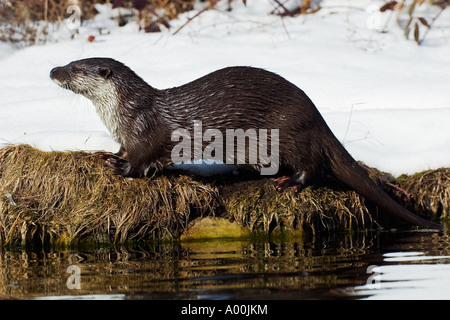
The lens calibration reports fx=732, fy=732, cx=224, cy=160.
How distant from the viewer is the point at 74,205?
13.0 ft

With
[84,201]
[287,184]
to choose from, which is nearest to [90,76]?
[84,201]

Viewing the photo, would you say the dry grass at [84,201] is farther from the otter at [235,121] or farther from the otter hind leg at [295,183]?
the otter hind leg at [295,183]

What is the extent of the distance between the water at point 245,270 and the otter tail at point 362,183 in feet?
0.33

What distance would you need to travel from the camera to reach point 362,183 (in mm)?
3986

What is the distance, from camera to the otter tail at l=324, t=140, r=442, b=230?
156 inches

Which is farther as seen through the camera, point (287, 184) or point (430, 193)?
point (430, 193)

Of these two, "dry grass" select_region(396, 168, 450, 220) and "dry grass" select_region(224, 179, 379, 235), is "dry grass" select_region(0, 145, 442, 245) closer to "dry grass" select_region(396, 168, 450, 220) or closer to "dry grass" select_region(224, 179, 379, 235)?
"dry grass" select_region(224, 179, 379, 235)

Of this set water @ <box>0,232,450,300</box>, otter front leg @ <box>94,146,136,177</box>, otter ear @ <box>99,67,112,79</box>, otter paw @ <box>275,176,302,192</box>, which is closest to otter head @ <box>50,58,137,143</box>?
otter ear @ <box>99,67,112,79</box>

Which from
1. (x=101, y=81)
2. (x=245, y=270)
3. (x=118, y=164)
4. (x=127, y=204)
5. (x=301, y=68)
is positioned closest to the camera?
(x=245, y=270)

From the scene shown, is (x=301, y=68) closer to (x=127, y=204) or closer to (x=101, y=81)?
(x=101, y=81)

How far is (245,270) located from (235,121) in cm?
116

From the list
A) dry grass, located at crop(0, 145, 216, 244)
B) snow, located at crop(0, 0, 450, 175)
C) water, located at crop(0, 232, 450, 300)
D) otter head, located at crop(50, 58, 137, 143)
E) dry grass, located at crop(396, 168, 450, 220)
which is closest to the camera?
water, located at crop(0, 232, 450, 300)

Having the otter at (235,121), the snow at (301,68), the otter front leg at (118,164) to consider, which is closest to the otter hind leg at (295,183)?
the otter at (235,121)

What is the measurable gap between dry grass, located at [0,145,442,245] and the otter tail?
0.49 feet
